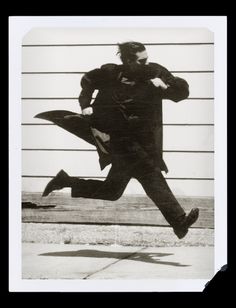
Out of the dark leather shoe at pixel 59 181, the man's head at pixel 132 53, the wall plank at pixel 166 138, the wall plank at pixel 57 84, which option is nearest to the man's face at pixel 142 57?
the man's head at pixel 132 53

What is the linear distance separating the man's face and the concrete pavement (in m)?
1.78

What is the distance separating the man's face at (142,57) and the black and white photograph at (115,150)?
0.01 metres

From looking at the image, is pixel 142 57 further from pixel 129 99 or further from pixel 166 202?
pixel 166 202

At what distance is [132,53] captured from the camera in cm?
829

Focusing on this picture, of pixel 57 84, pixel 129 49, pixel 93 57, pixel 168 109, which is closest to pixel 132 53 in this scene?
pixel 129 49

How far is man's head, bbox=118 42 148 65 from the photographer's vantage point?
27.1 feet

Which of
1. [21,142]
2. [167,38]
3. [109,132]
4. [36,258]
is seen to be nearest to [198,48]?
[167,38]

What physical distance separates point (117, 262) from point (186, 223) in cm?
76

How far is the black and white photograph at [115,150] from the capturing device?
324 inches

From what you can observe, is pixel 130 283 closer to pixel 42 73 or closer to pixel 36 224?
pixel 36 224

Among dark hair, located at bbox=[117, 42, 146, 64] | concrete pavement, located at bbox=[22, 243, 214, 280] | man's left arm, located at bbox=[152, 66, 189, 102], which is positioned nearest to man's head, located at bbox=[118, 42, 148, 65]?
dark hair, located at bbox=[117, 42, 146, 64]

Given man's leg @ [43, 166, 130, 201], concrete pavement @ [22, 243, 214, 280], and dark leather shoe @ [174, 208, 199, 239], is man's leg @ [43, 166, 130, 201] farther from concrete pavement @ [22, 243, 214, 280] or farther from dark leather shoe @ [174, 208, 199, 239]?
dark leather shoe @ [174, 208, 199, 239]

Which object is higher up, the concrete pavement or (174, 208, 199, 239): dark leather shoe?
(174, 208, 199, 239): dark leather shoe

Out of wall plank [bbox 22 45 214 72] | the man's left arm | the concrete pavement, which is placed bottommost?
the concrete pavement
